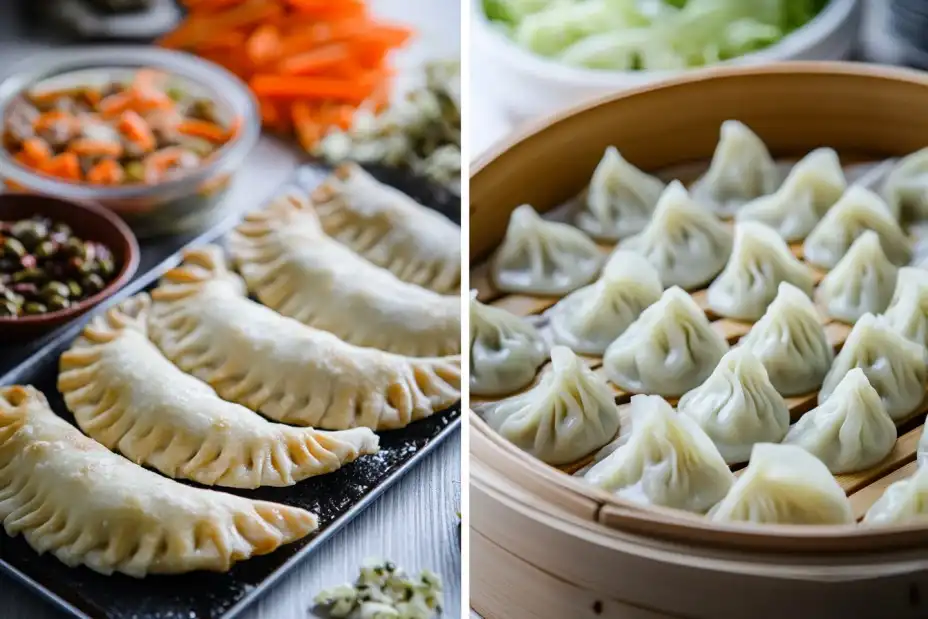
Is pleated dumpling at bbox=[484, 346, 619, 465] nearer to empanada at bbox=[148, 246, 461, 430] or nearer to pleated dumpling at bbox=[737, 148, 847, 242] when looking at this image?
empanada at bbox=[148, 246, 461, 430]

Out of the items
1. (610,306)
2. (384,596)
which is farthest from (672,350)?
(384,596)

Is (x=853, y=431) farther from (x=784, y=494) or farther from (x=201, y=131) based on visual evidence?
(x=201, y=131)

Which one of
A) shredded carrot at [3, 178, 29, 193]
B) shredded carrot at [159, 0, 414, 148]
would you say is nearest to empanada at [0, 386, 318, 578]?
shredded carrot at [3, 178, 29, 193]

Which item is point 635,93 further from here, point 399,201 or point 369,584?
point 369,584

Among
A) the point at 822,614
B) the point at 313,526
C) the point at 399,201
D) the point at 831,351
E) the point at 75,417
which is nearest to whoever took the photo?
the point at 822,614

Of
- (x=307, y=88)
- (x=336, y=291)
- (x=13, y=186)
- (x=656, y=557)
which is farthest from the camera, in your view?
(x=307, y=88)

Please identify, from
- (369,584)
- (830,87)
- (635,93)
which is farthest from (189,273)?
(830,87)

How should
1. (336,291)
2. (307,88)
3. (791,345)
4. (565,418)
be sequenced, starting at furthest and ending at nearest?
(307,88)
(336,291)
(791,345)
(565,418)
